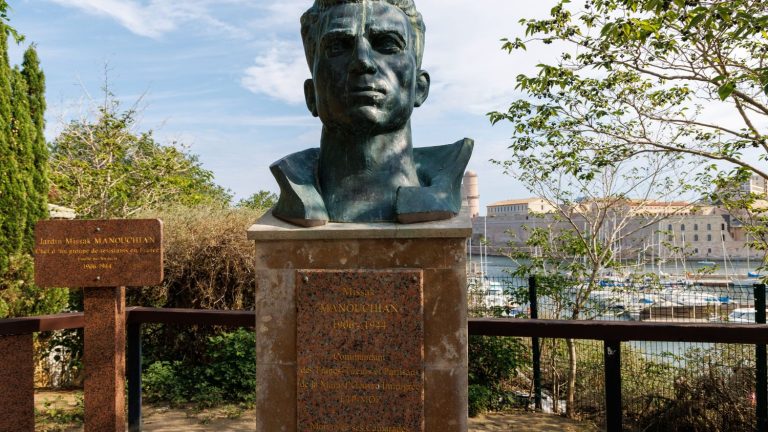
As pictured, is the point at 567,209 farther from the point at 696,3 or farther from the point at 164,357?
the point at 164,357

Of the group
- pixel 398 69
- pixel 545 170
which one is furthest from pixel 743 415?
pixel 398 69

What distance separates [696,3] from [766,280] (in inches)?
109

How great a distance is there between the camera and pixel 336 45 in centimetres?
271

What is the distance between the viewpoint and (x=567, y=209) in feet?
22.9

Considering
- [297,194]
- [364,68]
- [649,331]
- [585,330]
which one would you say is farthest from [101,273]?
[649,331]

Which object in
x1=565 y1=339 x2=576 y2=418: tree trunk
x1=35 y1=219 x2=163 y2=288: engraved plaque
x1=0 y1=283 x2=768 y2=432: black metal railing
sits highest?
x1=35 y1=219 x2=163 y2=288: engraved plaque

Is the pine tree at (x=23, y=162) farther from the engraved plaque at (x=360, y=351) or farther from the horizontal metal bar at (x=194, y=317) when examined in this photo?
the engraved plaque at (x=360, y=351)

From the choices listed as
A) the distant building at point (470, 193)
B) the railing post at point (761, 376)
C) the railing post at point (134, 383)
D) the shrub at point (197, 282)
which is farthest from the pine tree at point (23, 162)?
the railing post at point (761, 376)

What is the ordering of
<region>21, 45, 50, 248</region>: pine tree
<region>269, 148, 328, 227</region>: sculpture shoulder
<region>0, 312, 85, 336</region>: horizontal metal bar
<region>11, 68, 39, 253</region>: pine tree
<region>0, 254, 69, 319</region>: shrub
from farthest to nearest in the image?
1. <region>21, 45, 50, 248</region>: pine tree
2. <region>11, 68, 39, 253</region>: pine tree
3. <region>0, 254, 69, 319</region>: shrub
4. <region>0, 312, 85, 336</region>: horizontal metal bar
5. <region>269, 148, 328, 227</region>: sculpture shoulder

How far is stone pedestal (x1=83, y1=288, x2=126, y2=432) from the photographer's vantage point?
4215mm

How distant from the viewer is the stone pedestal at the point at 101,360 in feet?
13.8

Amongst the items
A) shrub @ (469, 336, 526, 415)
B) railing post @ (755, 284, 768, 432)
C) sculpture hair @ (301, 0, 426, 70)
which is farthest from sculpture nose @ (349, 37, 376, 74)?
railing post @ (755, 284, 768, 432)

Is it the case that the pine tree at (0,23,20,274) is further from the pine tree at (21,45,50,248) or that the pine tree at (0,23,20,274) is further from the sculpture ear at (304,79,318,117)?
the sculpture ear at (304,79,318,117)

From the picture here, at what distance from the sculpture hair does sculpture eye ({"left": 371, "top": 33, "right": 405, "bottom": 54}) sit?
20 centimetres
